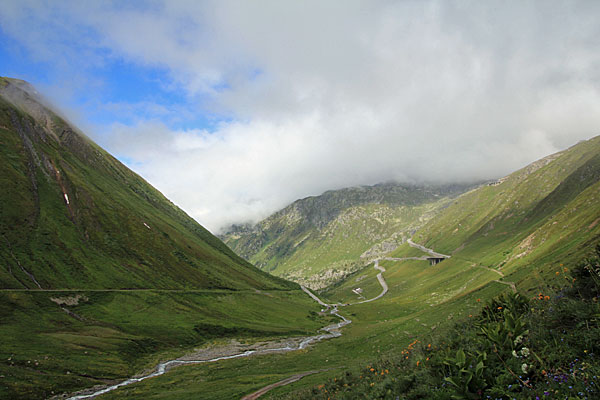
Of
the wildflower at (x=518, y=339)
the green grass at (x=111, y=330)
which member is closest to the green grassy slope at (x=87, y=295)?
the green grass at (x=111, y=330)

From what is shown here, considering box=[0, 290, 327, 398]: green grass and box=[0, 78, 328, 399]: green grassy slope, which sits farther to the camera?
box=[0, 78, 328, 399]: green grassy slope

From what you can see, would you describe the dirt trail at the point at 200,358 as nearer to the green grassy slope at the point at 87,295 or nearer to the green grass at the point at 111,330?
the green grass at the point at 111,330

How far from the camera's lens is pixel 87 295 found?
120625mm

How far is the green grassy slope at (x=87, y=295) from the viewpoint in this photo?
71.9 m

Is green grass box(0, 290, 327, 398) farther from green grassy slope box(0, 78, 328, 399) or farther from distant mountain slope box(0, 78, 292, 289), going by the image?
distant mountain slope box(0, 78, 292, 289)

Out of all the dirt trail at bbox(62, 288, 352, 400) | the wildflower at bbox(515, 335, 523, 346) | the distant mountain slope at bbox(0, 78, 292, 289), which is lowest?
the dirt trail at bbox(62, 288, 352, 400)

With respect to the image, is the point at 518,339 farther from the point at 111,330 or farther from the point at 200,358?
the point at 111,330

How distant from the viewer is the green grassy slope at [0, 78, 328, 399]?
7188cm

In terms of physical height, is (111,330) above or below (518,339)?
above

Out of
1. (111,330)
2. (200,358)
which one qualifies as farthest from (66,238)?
(200,358)

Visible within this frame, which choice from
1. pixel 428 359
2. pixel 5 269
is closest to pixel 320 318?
pixel 5 269

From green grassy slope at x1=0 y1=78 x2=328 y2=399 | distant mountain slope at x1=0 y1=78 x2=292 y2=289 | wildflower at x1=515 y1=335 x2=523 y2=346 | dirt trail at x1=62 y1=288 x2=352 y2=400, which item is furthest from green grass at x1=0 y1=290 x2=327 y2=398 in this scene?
wildflower at x1=515 y1=335 x2=523 y2=346

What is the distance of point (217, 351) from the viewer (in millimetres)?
95875

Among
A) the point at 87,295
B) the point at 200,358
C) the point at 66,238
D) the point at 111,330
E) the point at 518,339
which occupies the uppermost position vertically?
the point at 66,238
